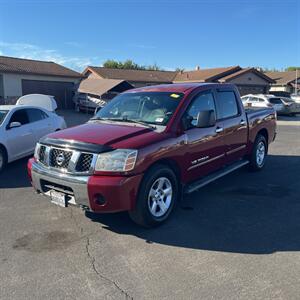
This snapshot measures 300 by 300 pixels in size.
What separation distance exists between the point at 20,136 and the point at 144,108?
432 centimetres

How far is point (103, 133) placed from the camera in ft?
16.0

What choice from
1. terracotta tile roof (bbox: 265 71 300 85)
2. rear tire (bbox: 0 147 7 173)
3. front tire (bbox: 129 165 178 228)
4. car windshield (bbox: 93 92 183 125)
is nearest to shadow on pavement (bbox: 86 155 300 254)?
front tire (bbox: 129 165 178 228)

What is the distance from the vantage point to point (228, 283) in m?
3.47

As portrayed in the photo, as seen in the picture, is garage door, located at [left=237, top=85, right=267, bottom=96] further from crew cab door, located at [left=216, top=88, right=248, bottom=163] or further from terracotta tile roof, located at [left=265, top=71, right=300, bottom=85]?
crew cab door, located at [left=216, top=88, right=248, bottom=163]

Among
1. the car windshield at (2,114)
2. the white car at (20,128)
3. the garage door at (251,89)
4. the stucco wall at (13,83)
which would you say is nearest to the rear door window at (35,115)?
the white car at (20,128)

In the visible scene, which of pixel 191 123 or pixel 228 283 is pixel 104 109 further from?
pixel 228 283

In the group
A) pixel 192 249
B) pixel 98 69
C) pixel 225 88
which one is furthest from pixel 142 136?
pixel 98 69

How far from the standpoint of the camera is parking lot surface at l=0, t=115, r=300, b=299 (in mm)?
3408

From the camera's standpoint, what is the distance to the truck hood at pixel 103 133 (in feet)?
15.1

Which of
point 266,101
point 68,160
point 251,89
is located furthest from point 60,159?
point 251,89

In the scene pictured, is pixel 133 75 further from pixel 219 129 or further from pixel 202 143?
pixel 202 143

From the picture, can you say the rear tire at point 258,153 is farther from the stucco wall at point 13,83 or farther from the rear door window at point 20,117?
the stucco wall at point 13,83

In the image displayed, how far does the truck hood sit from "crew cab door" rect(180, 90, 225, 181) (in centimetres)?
79

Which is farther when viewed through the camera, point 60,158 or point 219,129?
point 219,129
